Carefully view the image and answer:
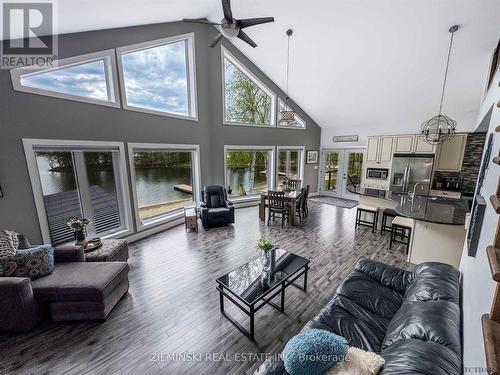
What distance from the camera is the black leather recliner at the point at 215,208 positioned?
4973 mm

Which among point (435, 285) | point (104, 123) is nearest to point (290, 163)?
point (104, 123)

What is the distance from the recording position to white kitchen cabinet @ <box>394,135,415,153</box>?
564 cm

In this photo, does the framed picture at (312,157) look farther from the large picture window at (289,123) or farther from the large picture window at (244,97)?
the large picture window at (244,97)

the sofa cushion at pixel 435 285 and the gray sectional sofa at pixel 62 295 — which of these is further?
the gray sectional sofa at pixel 62 295

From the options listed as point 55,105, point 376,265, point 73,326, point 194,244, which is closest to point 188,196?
point 194,244

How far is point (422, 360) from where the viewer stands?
1131 millimetres

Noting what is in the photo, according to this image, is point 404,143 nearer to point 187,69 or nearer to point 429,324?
point 429,324

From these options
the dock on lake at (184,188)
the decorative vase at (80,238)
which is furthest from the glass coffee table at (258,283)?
the dock on lake at (184,188)

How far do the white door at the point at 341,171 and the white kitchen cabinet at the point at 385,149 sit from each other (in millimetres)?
1074

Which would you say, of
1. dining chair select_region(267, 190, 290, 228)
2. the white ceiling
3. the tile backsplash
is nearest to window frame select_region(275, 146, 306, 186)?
the white ceiling

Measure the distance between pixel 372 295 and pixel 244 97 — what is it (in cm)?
627

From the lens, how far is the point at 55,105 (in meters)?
3.10

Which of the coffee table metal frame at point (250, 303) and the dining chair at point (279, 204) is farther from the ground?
the dining chair at point (279, 204)

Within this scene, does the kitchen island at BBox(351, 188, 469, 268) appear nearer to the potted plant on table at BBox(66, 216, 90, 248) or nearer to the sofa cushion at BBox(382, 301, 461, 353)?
the sofa cushion at BBox(382, 301, 461, 353)
